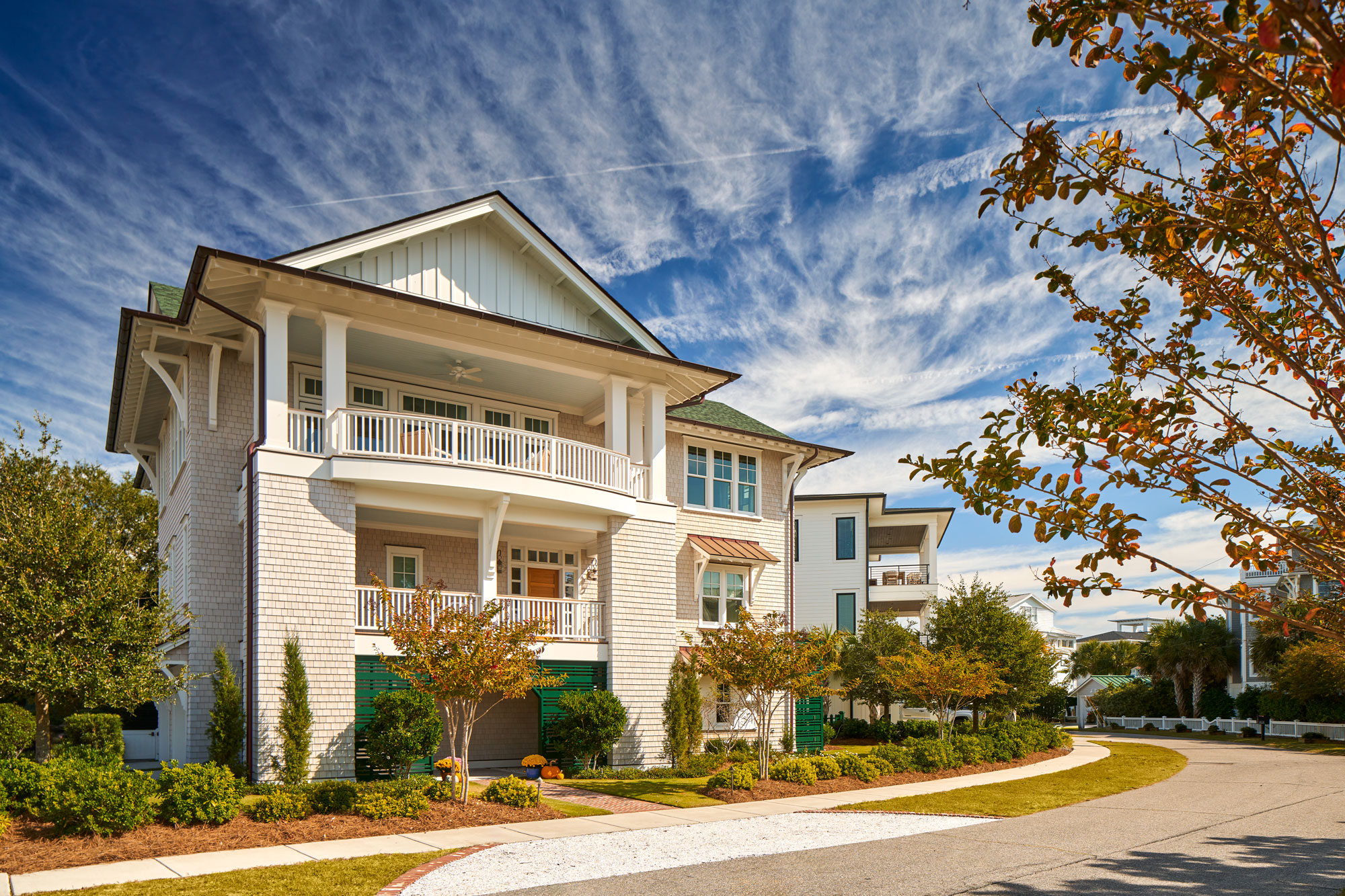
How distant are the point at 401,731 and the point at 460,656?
338cm

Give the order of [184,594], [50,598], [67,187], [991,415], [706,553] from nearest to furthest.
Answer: [991,415], [50,598], [184,594], [67,187], [706,553]

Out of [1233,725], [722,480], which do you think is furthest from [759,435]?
[1233,725]

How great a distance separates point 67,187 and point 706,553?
16.7 meters

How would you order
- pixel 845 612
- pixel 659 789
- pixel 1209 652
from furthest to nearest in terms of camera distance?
1. pixel 1209 652
2. pixel 845 612
3. pixel 659 789

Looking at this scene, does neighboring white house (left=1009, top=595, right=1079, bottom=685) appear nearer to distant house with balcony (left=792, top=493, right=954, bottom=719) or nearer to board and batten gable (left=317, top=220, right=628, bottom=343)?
distant house with balcony (left=792, top=493, right=954, bottom=719)

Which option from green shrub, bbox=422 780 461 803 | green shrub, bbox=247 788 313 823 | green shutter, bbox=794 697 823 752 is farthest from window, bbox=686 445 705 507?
green shrub, bbox=247 788 313 823

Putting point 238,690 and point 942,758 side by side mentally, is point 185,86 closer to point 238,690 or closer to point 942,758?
point 238,690

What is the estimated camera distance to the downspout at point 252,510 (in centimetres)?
1639

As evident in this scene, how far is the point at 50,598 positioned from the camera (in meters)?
16.1

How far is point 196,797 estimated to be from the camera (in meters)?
12.2

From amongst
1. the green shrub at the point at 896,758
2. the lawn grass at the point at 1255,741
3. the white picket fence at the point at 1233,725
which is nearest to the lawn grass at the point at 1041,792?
the green shrub at the point at 896,758

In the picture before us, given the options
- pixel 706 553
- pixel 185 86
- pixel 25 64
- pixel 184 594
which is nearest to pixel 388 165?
pixel 185 86

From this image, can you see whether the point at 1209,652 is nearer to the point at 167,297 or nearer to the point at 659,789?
the point at 659,789

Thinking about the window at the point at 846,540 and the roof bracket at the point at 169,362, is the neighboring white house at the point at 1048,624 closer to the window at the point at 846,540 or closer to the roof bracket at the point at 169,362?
the window at the point at 846,540
